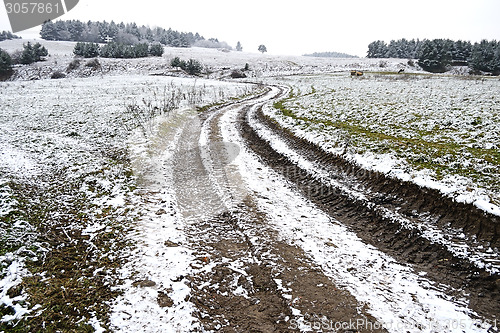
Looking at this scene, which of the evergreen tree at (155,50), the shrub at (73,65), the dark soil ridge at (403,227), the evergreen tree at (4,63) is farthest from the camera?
the evergreen tree at (155,50)

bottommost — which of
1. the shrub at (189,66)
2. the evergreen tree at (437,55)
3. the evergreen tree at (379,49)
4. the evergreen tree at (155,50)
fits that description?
the shrub at (189,66)

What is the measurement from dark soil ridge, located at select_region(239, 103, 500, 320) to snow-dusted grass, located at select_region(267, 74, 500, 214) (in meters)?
0.39

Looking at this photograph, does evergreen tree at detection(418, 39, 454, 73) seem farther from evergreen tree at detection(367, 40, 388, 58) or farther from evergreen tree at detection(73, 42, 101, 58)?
evergreen tree at detection(73, 42, 101, 58)

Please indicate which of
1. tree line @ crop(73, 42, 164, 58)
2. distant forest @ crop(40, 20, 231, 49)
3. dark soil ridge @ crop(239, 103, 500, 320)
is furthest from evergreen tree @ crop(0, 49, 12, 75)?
distant forest @ crop(40, 20, 231, 49)

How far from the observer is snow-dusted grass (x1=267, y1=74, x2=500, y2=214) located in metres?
6.91

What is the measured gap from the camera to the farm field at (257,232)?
12.9 feet

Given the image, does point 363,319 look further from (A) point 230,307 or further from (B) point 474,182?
(B) point 474,182

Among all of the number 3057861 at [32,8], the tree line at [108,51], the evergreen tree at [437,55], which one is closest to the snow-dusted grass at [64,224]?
the number 3057861 at [32,8]

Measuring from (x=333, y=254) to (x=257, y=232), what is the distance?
5.46 ft

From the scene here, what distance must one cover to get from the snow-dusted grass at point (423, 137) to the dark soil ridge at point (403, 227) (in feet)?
1.29

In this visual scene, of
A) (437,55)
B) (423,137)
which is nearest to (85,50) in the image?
(423,137)

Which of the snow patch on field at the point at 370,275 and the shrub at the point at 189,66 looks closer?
the snow patch on field at the point at 370,275

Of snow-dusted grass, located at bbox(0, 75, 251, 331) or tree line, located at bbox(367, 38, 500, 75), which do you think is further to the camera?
tree line, located at bbox(367, 38, 500, 75)

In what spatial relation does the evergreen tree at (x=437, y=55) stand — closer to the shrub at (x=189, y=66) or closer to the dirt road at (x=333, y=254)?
the shrub at (x=189, y=66)
